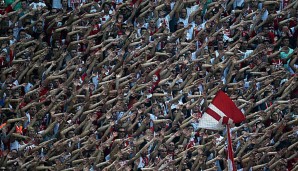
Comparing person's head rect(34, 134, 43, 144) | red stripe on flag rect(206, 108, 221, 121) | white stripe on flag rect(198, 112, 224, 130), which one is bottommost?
person's head rect(34, 134, 43, 144)

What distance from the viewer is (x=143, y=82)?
94.8 feet

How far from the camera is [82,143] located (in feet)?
89.9

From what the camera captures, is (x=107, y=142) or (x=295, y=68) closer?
(x=107, y=142)

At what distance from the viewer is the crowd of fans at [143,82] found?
89.7ft

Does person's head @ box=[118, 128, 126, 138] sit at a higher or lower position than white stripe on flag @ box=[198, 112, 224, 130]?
lower

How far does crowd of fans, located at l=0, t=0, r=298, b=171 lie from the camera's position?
89.7ft

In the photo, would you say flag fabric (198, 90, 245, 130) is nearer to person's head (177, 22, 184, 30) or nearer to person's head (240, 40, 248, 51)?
person's head (177, 22, 184, 30)

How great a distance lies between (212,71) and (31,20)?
4.19 m

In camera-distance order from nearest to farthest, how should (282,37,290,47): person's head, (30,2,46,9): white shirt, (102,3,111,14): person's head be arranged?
(30,2,46,9): white shirt < (102,3,111,14): person's head < (282,37,290,47): person's head

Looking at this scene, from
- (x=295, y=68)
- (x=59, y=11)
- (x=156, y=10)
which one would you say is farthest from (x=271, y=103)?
(x=59, y=11)

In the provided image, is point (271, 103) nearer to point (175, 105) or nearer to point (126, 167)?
point (175, 105)

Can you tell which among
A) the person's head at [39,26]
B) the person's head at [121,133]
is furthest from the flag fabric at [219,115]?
the person's head at [39,26]

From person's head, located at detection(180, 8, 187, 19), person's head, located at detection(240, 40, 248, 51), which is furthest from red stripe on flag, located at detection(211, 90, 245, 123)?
person's head, located at detection(240, 40, 248, 51)

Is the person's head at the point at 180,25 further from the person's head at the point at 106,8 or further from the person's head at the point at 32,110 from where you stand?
the person's head at the point at 32,110
